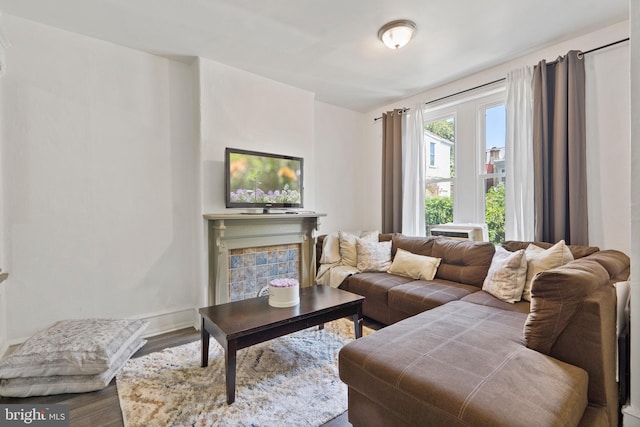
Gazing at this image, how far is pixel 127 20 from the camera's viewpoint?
2.37 metres

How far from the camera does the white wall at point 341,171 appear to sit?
427cm

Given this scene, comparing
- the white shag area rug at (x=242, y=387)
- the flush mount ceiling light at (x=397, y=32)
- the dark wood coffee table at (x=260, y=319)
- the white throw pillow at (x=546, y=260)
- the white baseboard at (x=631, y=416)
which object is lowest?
the white shag area rug at (x=242, y=387)

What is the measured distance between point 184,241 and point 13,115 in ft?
5.36

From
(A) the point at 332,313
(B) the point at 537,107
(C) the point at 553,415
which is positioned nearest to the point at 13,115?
(A) the point at 332,313

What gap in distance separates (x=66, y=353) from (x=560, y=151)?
413 centimetres

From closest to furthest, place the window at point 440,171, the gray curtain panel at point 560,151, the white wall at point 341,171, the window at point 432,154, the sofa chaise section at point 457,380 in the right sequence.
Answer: the sofa chaise section at point 457,380, the gray curtain panel at point 560,151, the window at point 440,171, the window at point 432,154, the white wall at point 341,171

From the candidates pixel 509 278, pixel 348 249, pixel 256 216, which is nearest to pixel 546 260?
pixel 509 278

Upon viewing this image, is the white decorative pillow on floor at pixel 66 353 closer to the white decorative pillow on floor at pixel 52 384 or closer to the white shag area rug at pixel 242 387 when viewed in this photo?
the white decorative pillow on floor at pixel 52 384

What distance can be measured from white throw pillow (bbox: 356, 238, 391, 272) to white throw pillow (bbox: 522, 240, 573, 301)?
1.36 metres

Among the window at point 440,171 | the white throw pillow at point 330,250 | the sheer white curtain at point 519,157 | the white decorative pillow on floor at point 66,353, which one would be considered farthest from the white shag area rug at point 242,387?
the window at point 440,171

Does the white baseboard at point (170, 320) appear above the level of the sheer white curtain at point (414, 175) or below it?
below

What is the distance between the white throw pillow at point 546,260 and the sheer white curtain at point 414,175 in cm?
154

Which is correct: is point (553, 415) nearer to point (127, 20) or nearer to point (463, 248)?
point (463, 248)

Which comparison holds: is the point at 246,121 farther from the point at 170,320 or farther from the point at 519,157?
the point at 519,157
